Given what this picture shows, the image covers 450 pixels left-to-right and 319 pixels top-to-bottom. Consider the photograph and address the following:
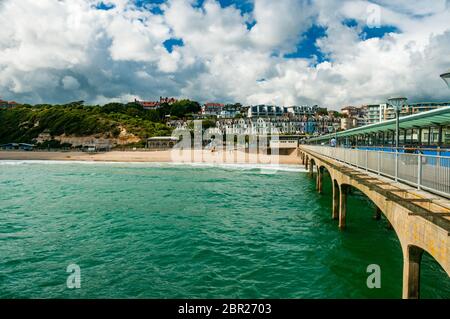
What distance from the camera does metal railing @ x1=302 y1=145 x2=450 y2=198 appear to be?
257 inches

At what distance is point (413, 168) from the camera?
7875mm

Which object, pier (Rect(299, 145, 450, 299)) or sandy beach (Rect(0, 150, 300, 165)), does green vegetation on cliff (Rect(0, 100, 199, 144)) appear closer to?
sandy beach (Rect(0, 150, 300, 165))

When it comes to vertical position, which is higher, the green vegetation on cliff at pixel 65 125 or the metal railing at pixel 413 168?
the green vegetation on cliff at pixel 65 125

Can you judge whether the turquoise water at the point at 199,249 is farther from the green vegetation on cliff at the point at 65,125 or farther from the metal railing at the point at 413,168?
the green vegetation on cliff at the point at 65,125

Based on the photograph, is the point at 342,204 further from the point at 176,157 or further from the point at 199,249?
the point at 176,157

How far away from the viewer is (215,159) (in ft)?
208

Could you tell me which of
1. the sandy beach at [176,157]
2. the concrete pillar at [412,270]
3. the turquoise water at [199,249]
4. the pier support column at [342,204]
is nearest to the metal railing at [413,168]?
the concrete pillar at [412,270]

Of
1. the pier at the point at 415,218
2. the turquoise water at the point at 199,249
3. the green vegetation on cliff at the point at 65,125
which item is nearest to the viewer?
the pier at the point at 415,218

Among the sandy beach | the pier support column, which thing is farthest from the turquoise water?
the sandy beach

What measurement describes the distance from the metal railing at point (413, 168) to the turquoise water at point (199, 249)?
356 centimetres

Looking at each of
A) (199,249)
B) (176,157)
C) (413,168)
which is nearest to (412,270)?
(413,168)

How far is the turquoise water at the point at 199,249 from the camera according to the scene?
9.76m

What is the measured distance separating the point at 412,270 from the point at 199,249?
27.7 ft
